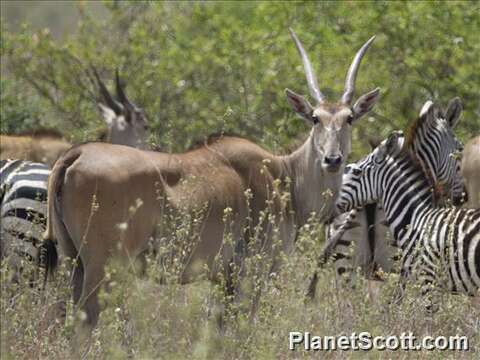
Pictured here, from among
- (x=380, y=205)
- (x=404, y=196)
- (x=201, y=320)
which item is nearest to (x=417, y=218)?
(x=404, y=196)

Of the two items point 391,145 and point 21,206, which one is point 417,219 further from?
point 21,206

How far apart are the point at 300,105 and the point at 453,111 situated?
6.67 ft

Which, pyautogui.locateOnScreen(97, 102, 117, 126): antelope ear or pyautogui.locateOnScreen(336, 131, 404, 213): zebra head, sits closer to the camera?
pyautogui.locateOnScreen(336, 131, 404, 213): zebra head

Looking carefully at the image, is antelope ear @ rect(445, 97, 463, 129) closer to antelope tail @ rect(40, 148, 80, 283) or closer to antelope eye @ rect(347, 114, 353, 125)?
antelope eye @ rect(347, 114, 353, 125)

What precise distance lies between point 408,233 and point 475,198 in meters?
2.28

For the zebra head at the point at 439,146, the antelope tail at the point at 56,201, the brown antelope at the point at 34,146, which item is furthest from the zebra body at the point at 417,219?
the brown antelope at the point at 34,146

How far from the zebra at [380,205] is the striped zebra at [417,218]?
4.7 inches

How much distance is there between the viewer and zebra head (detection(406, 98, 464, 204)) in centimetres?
897

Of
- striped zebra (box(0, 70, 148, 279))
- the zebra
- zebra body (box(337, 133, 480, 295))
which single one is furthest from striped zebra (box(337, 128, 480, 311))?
striped zebra (box(0, 70, 148, 279))

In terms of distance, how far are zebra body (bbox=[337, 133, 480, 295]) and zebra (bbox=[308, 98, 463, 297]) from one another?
0.13 meters

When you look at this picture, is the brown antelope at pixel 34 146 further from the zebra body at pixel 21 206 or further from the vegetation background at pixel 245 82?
the zebra body at pixel 21 206

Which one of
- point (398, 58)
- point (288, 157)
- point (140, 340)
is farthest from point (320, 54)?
point (140, 340)

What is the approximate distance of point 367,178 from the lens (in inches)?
322

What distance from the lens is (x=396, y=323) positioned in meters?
6.09
